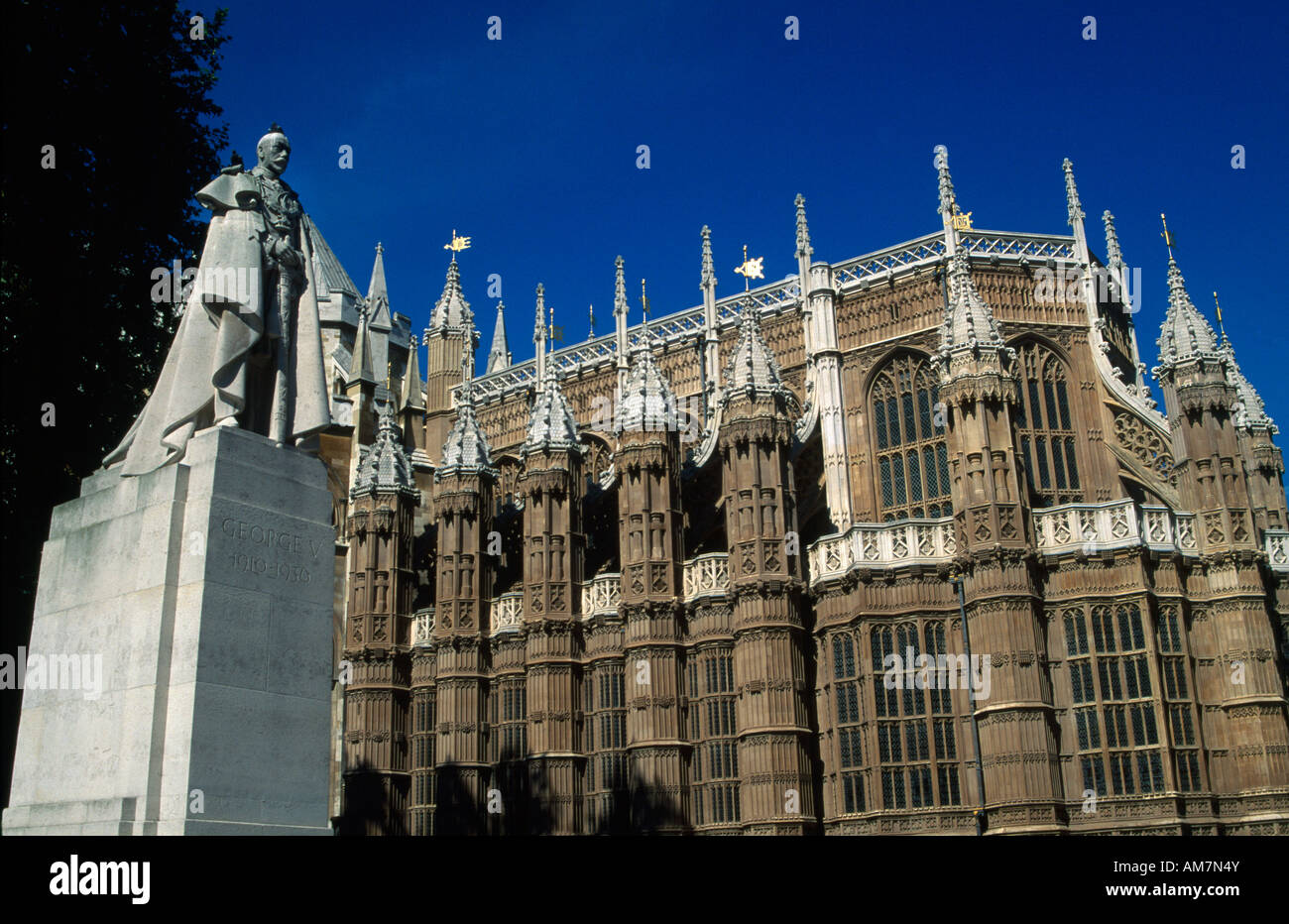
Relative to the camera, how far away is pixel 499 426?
159 feet

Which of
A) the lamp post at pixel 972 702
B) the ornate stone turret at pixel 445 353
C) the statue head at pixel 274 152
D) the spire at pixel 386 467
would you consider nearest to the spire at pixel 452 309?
the ornate stone turret at pixel 445 353

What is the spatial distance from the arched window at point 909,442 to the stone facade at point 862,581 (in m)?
0.09

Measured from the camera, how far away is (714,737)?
31703mm

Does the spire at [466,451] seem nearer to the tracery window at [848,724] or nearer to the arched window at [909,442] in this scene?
the arched window at [909,442]

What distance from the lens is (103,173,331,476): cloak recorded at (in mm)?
9195

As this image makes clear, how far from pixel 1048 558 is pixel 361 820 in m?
21.6

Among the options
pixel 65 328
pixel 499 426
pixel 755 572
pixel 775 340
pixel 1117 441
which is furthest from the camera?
pixel 499 426

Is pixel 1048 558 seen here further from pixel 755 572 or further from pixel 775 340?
pixel 775 340

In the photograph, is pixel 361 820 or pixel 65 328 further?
pixel 361 820

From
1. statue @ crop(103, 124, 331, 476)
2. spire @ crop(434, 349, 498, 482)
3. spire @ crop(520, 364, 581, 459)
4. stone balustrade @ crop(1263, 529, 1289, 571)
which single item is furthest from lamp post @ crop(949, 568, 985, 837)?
statue @ crop(103, 124, 331, 476)

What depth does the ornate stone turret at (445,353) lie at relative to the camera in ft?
157

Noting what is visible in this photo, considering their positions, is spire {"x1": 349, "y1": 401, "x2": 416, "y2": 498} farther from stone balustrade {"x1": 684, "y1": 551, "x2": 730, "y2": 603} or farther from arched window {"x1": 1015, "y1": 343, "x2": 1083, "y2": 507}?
arched window {"x1": 1015, "y1": 343, "x2": 1083, "y2": 507}
